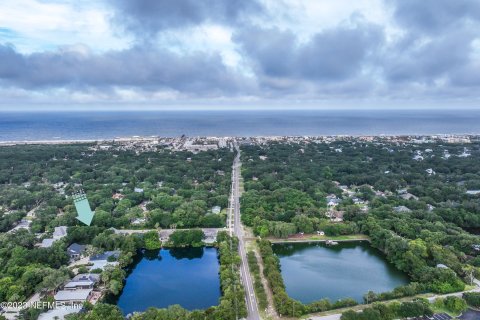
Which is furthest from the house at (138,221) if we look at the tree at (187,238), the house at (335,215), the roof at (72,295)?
the house at (335,215)

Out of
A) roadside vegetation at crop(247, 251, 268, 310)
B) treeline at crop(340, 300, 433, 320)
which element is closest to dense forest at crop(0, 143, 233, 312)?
roadside vegetation at crop(247, 251, 268, 310)

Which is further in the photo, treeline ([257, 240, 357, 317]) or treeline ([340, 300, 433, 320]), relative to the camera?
treeline ([257, 240, 357, 317])

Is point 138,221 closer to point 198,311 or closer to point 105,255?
point 105,255

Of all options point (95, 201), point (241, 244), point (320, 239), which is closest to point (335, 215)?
point (320, 239)

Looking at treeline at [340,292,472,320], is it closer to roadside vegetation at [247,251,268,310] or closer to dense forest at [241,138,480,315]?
dense forest at [241,138,480,315]

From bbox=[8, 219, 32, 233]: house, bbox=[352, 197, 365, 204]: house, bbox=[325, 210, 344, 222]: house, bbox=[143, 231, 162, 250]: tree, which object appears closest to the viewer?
bbox=[143, 231, 162, 250]: tree
